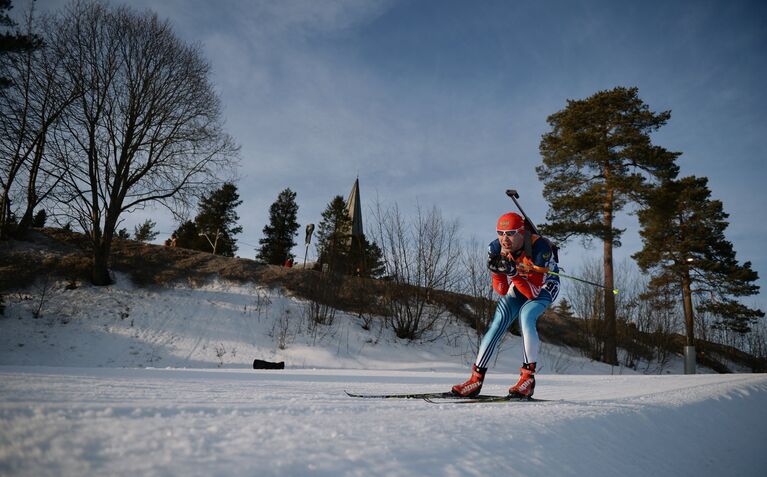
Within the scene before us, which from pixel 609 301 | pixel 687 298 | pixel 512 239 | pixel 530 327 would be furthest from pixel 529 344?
pixel 687 298

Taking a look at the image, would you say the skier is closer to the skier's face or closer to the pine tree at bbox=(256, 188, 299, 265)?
the skier's face

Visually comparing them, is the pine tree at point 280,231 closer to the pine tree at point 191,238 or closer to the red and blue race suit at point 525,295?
the pine tree at point 191,238

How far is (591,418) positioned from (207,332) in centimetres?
1327

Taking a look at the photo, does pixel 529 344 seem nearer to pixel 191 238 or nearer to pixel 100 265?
pixel 100 265

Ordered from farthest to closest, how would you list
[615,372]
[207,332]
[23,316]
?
[615,372]
[207,332]
[23,316]

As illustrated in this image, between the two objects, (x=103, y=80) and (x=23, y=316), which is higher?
(x=103, y=80)

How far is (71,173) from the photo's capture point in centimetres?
1295

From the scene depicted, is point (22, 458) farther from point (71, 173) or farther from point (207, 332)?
point (71, 173)

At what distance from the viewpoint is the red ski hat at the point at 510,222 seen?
135 inches

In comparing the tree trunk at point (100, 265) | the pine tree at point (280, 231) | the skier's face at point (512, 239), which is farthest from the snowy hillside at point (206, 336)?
the pine tree at point (280, 231)

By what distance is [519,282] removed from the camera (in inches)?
132

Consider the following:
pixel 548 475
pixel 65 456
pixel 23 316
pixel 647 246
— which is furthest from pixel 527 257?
pixel 647 246

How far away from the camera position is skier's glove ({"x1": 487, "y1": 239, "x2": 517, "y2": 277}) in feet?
11.1

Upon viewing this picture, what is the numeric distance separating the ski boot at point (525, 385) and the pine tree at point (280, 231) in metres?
30.1
